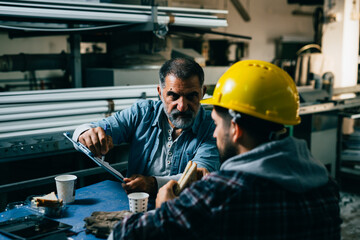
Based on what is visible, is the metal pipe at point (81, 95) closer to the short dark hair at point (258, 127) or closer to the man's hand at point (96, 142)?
the man's hand at point (96, 142)

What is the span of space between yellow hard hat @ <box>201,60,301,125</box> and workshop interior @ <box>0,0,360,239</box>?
1563 mm

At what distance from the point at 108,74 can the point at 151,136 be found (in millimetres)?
950

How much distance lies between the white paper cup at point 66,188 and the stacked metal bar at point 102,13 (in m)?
1.14

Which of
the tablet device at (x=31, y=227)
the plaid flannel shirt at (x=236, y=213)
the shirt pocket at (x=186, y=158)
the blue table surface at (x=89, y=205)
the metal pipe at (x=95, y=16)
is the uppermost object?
the metal pipe at (x=95, y=16)

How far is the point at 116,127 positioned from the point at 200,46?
10.8ft

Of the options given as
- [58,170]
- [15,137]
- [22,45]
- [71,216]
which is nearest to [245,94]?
[71,216]

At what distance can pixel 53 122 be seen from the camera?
2.44 meters

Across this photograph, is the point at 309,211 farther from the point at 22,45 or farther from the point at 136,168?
the point at 22,45

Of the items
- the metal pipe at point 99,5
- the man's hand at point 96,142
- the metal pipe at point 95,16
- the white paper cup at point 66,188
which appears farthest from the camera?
the metal pipe at point 99,5

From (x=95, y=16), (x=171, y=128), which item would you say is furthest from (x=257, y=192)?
(x=95, y=16)

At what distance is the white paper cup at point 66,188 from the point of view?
1.61m

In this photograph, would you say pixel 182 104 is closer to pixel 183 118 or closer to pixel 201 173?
pixel 183 118

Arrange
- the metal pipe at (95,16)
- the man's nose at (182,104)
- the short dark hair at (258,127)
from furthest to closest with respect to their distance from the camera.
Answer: the metal pipe at (95,16)
the man's nose at (182,104)
the short dark hair at (258,127)

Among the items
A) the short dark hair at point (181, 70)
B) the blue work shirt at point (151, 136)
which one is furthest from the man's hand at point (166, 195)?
the short dark hair at point (181, 70)
